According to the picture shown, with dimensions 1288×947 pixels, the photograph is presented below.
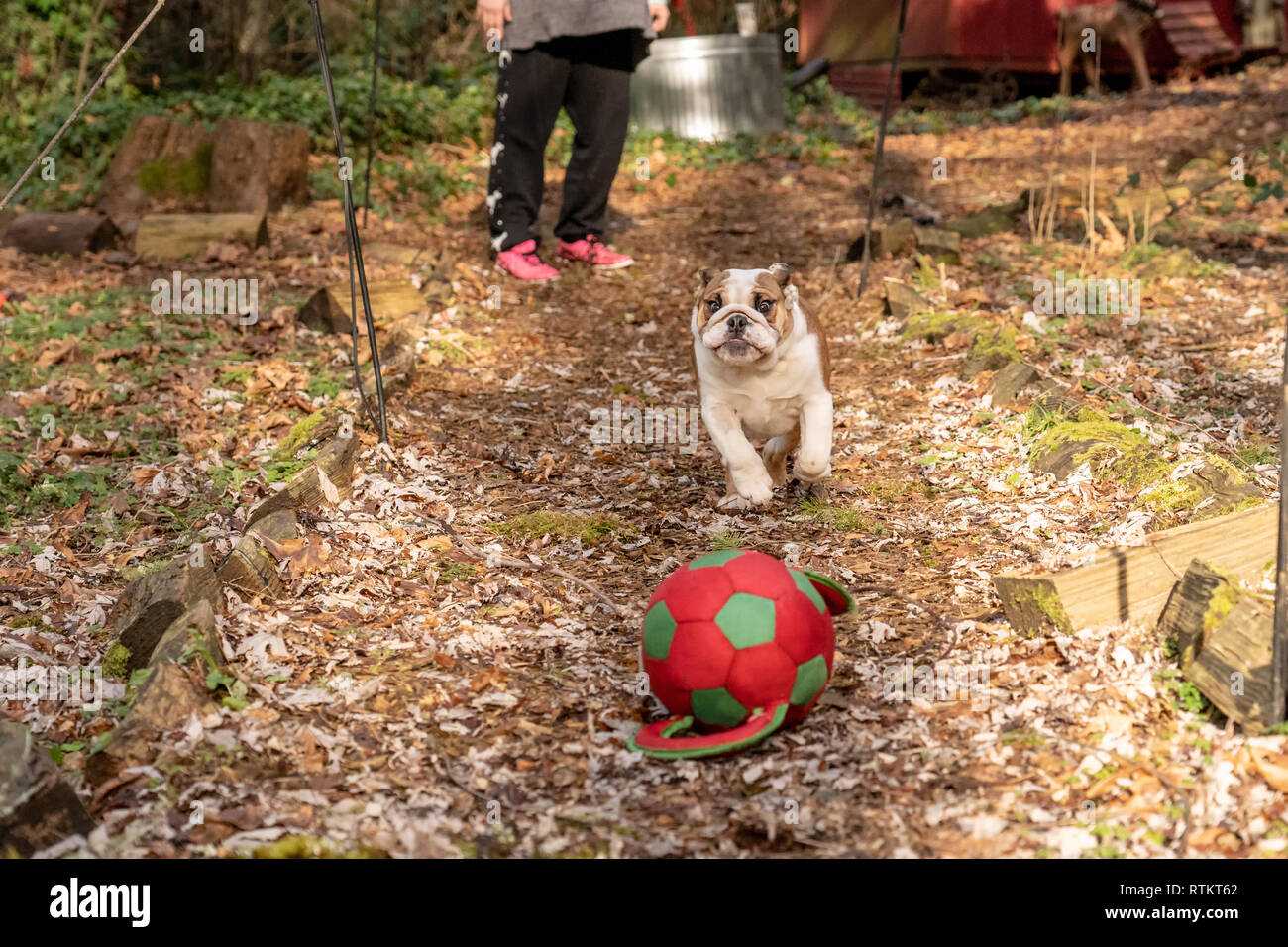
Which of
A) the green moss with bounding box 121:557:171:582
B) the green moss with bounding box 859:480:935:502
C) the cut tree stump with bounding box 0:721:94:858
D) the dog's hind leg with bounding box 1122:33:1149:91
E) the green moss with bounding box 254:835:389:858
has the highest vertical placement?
the dog's hind leg with bounding box 1122:33:1149:91

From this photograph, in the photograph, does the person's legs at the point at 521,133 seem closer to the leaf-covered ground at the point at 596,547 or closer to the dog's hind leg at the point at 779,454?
the leaf-covered ground at the point at 596,547

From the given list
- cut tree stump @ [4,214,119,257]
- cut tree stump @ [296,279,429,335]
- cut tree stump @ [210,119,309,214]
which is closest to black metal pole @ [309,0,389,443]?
cut tree stump @ [296,279,429,335]

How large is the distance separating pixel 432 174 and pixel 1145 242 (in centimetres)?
573

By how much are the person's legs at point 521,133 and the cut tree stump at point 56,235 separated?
9.15 ft

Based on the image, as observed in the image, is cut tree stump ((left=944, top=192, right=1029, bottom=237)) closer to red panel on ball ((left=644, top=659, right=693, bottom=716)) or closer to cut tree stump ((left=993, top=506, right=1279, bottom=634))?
cut tree stump ((left=993, top=506, right=1279, bottom=634))

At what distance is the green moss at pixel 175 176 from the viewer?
30.6 ft

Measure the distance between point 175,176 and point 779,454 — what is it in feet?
21.0

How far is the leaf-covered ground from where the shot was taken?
2.78m

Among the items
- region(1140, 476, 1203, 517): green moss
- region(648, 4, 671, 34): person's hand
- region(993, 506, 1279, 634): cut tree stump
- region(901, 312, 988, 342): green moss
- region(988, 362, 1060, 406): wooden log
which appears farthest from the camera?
region(648, 4, 671, 34): person's hand

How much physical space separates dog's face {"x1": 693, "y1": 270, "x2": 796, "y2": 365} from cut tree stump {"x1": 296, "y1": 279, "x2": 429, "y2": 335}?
259 centimetres

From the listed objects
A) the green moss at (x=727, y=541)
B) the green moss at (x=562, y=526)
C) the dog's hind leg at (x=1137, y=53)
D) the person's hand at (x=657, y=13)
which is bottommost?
the green moss at (x=727, y=541)

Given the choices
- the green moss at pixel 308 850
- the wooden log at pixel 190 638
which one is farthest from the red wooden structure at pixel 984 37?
the green moss at pixel 308 850

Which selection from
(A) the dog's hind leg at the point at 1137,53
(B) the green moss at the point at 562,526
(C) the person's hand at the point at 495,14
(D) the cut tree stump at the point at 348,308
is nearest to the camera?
(B) the green moss at the point at 562,526

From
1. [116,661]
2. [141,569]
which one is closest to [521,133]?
[141,569]
